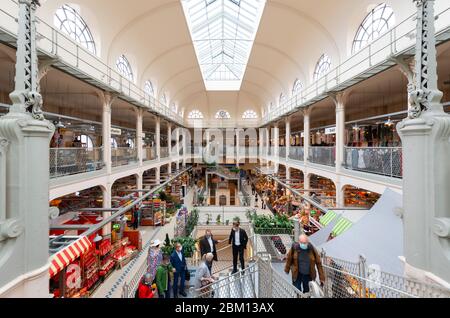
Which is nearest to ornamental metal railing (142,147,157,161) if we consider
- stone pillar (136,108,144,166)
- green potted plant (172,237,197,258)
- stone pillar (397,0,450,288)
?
stone pillar (136,108,144,166)

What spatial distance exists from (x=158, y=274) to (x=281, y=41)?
48.9 ft

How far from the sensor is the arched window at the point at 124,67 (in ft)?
47.0

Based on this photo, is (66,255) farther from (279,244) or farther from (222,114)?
(222,114)

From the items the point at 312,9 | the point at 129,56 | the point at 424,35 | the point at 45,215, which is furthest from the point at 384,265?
the point at 129,56

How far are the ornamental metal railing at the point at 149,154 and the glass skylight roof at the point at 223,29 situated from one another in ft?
26.6

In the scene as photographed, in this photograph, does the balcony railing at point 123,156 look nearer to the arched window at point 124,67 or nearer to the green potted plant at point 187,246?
the arched window at point 124,67

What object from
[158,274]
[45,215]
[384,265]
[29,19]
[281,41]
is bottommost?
[158,274]

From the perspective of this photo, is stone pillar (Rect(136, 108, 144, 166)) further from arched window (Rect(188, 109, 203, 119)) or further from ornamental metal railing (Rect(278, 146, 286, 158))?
arched window (Rect(188, 109, 203, 119))

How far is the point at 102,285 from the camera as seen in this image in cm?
904

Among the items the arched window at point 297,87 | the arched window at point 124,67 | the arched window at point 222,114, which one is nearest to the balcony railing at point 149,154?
the arched window at point 124,67

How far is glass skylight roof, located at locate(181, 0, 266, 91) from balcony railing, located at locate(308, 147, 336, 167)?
25.7ft

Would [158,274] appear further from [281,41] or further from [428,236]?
[281,41]

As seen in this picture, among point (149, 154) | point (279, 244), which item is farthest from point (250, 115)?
point (279, 244)

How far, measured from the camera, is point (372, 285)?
3.70m
